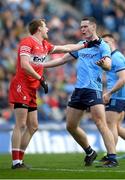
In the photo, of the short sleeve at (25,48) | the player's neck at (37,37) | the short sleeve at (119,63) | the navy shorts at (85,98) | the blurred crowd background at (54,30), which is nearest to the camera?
the short sleeve at (25,48)

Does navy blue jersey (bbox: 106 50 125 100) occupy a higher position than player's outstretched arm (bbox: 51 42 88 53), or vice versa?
player's outstretched arm (bbox: 51 42 88 53)

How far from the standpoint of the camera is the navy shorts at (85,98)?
14.2 meters

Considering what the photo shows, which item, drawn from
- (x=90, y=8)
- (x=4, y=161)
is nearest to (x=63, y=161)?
(x=4, y=161)

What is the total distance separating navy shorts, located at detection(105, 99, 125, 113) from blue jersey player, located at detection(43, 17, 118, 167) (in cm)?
129

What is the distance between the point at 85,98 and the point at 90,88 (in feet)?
0.66

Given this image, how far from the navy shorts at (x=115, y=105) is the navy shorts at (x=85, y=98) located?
53.1 inches

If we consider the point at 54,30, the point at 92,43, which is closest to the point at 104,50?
the point at 92,43

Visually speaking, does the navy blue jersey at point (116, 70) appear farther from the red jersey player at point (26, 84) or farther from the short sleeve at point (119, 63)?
the red jersey player at point (26, 84)

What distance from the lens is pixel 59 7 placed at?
29.7m

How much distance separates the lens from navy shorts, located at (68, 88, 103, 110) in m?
14.2

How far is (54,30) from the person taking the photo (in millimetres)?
27312

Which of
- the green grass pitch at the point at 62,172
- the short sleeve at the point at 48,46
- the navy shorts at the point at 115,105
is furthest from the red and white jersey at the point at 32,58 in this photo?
the navy shorts at the point at 115,105

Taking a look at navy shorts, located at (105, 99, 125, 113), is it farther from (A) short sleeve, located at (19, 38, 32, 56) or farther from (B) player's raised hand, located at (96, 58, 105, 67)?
(A) short sleeve, located at (19, 38, 32, 56)

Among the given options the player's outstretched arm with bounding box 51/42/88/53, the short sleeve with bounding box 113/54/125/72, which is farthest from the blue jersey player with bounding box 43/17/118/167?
the short sleeve with bounding box 113/54/125/72
